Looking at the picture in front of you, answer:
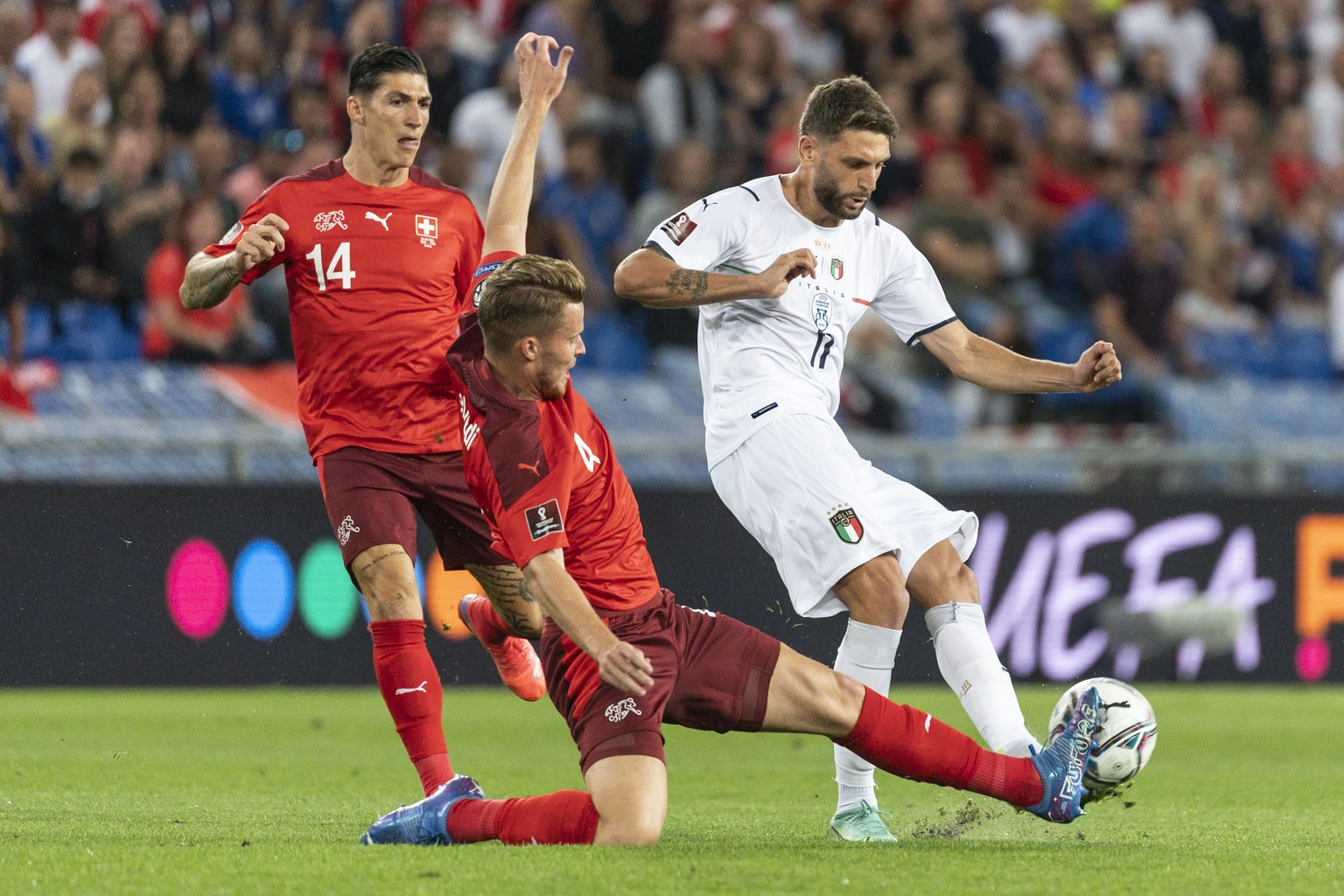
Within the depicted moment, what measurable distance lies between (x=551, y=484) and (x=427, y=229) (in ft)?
5.84

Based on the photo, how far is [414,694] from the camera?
223 inches

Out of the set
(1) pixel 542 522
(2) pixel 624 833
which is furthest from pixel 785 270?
(2) pixel 624 833

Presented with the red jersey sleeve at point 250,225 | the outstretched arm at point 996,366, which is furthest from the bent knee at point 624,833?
the red jersey sleeve at point 250,225

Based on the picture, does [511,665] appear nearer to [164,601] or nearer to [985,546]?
[164,601]

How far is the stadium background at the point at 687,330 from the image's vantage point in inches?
406

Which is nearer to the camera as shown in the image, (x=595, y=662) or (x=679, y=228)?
(x=595, y=662)

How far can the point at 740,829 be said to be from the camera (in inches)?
223

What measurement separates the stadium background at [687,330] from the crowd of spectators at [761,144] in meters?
0.03

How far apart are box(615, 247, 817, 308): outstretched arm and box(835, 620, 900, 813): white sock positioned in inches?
42.8

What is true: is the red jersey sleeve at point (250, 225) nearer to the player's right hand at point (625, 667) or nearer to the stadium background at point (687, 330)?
the player's right hand at point (625, 667)

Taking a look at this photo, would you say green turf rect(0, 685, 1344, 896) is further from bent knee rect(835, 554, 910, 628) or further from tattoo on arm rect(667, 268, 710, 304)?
tattoo on arm rect(667, 268, 710, 304)

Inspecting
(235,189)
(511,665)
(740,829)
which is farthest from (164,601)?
(740,829)

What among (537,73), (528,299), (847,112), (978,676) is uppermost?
(537,73)

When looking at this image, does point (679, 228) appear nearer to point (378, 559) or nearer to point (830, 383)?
point (830, 383)
